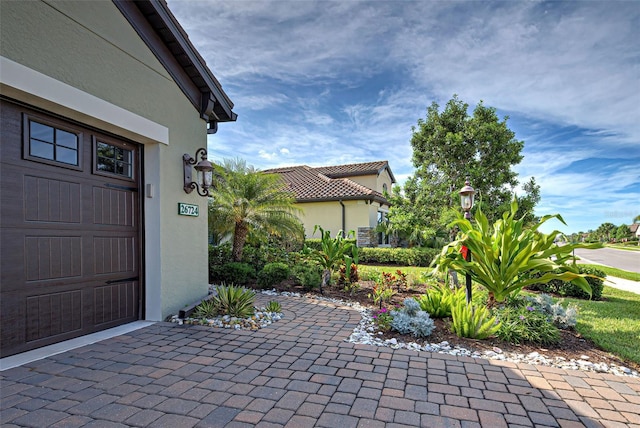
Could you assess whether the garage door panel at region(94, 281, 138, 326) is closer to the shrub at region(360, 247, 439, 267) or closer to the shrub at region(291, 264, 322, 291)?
the shrub at region(291, 264, 322, 291)

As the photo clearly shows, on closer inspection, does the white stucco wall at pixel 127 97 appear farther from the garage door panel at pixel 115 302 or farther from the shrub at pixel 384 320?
the shrub at pixel 384 320

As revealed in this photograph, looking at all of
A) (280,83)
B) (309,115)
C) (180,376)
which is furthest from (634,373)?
(309,115)

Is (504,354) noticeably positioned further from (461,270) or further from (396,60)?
(396,60)

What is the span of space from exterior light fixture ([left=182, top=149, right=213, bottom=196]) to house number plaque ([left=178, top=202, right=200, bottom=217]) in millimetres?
274

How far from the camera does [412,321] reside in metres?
4.79

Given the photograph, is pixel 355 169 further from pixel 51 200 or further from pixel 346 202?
pixel 51 200

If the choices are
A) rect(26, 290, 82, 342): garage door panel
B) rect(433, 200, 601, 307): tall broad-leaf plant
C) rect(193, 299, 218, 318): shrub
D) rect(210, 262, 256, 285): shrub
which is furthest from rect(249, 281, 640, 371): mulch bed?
rect(210, 262, 256, 285): shrub

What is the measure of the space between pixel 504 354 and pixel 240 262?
667 centimetres

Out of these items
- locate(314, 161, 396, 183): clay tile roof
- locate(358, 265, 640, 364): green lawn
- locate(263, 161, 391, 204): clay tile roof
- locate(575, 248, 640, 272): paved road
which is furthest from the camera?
locate(314, 161, 396, 183): clay tile roof

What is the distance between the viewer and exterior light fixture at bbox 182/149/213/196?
5939mm

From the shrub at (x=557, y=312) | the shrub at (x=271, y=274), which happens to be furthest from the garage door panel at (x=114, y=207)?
the shrub at (x=557, y=312)

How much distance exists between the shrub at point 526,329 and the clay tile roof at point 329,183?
12.0 m

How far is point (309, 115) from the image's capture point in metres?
12.3

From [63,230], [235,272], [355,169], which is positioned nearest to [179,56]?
[63,230]
